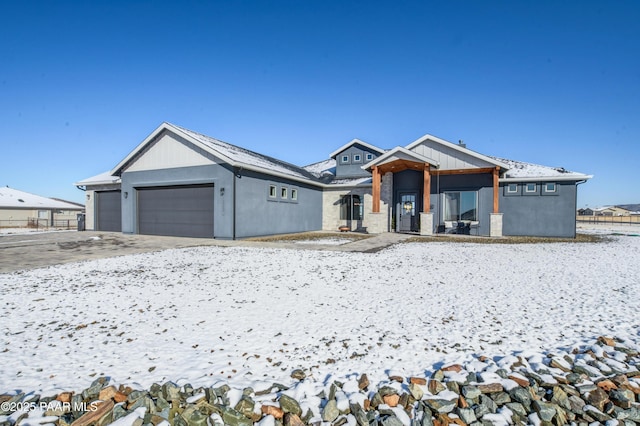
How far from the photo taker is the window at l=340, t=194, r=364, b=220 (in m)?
18.7

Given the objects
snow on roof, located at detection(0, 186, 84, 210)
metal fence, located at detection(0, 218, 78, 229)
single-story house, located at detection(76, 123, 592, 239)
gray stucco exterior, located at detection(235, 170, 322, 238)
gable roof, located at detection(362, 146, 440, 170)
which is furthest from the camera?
snow on roof, located at detection(0, 186, 84, 210)

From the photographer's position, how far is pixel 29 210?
28.4m

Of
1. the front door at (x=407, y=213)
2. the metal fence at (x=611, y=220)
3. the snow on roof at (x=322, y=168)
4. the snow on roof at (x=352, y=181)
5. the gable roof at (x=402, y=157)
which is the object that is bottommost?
the metal fence at (x=611, y=220)

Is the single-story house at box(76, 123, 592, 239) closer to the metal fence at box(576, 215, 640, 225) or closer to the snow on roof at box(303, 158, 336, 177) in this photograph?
the snow on roof at box(303, 158, 336, 177)

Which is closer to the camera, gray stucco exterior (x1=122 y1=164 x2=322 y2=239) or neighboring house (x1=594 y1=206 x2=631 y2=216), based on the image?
gray stucco exterior (x1=122 y1=164 x2=322 y2=239)

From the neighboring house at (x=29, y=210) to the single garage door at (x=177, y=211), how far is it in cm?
1514

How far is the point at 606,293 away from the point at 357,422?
4.95m

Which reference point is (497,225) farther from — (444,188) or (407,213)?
(407,213)

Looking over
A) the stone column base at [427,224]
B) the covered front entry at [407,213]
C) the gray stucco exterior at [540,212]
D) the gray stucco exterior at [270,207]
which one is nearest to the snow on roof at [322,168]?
the gray stucco exterior at [270,207]

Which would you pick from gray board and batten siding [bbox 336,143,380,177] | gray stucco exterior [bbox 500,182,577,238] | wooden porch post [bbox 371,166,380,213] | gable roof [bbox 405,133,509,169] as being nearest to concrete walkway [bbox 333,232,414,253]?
wooden porch post [bbox 371,166,380,213]

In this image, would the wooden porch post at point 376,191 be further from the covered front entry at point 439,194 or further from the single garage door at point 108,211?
the single garage door at point 108,211

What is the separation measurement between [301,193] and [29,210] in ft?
94.1

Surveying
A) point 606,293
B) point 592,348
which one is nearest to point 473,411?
point 592,348

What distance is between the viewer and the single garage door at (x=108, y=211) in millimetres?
17391
